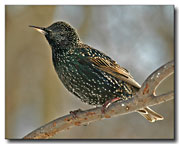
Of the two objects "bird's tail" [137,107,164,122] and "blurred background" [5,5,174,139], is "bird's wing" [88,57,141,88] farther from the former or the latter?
"bird's tail" [137,107,164,122]

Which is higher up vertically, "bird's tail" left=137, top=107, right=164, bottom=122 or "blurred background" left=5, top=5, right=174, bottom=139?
"blurred background" left=5, top=5, right=174, bottom=139

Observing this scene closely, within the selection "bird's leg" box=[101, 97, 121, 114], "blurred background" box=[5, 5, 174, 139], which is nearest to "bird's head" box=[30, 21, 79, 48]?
"blurred background" box=[5, 5, 174, 139]

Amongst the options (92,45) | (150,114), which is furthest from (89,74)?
(150,114)

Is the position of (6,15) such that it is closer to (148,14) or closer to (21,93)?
(21,93)

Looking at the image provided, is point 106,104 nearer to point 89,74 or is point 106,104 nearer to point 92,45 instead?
point 89,74

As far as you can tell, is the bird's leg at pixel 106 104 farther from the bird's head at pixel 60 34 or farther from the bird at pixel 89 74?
the bird's head at pixel 60 34

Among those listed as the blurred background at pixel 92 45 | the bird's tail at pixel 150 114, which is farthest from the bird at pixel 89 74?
the blurred background at pixel 92 45
